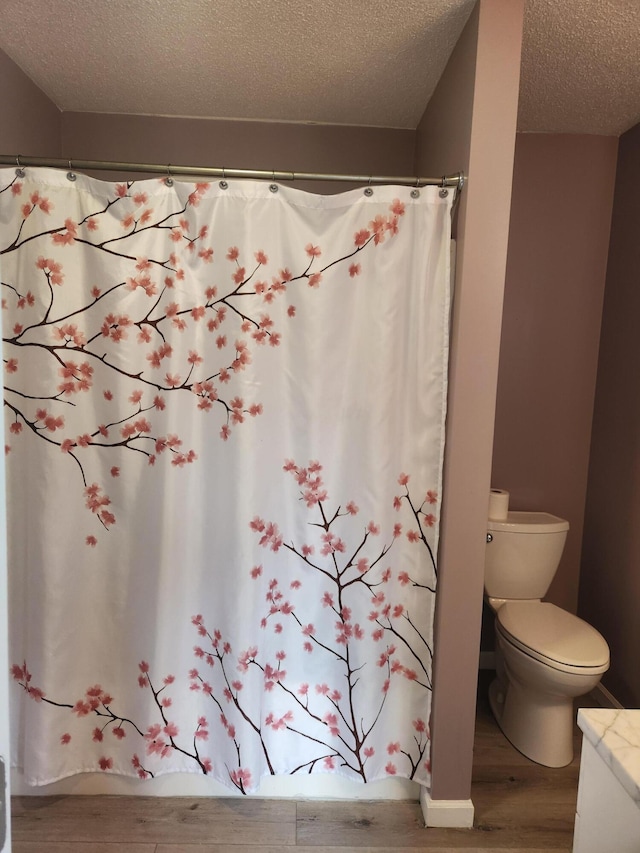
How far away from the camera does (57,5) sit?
1.53m

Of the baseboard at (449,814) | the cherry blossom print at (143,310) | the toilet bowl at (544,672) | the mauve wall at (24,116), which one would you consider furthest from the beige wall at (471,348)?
the mauve wall at (24,116)

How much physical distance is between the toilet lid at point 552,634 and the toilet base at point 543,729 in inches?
8.5

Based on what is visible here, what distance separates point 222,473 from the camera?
61.8 inches

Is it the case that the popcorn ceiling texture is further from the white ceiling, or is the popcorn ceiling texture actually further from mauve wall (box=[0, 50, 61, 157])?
Result: mauve wall (box=[0, 50, 61, 157])

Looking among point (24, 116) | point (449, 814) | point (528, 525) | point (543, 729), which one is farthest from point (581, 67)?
point (449, 814)

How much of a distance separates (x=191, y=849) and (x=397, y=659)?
0.78 meters

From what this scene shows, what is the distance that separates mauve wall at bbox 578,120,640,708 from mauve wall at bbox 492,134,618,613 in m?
0.06

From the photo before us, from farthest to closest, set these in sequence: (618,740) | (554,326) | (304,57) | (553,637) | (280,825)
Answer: (554,326) < (553,637) < (304,57) < (280,825) < (618,740)

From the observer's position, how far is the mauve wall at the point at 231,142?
2.21 metres

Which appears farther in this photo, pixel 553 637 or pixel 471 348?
pixel 553 637

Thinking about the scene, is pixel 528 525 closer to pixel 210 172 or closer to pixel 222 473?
pixel 222 473

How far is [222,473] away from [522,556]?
128cm

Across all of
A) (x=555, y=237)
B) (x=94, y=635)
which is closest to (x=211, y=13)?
(x=555, y=237)

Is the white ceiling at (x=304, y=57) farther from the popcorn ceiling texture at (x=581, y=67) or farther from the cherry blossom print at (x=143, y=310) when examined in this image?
the cherry blossom print at (x=143, y=310)
